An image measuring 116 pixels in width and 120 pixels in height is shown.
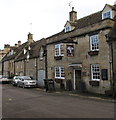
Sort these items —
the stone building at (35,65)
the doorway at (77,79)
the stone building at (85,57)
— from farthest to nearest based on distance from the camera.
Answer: the stone building at (35,65)
the doorway at (77,79)
the stone building at (85,57)

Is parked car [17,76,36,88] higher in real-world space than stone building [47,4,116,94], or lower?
lower

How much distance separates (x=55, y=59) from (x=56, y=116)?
50.1ft

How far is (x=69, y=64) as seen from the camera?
21531mm

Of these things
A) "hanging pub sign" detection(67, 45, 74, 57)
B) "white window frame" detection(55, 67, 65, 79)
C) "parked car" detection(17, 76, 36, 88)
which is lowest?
"parked car" detection(17, 76, 36, 88)

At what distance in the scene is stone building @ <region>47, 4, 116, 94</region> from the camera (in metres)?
17.4

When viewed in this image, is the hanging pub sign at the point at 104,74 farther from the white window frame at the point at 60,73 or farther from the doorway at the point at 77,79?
the white window frame at the point at 60,73

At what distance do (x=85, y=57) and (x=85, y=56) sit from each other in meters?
0.11

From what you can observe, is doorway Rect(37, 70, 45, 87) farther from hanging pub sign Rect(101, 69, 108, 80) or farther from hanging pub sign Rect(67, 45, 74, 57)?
hanging pub sign Rect(101, 69, 108, 80)

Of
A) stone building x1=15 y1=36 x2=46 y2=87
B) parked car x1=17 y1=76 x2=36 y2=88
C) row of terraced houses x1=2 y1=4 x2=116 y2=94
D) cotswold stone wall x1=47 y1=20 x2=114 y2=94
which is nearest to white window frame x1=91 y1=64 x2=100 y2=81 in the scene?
row of terraced houses x1=2 y1=4 x2=116 y2=94

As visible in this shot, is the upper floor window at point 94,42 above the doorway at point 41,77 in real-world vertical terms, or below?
above

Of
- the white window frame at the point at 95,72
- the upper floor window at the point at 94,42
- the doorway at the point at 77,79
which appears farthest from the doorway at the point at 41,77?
the upper floor window at the point at 94,42

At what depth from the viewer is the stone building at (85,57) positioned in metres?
17.4

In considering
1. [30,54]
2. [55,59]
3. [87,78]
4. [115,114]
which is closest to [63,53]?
[55,59]

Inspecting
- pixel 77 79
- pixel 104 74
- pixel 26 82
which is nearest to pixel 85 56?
pixel 77 79
